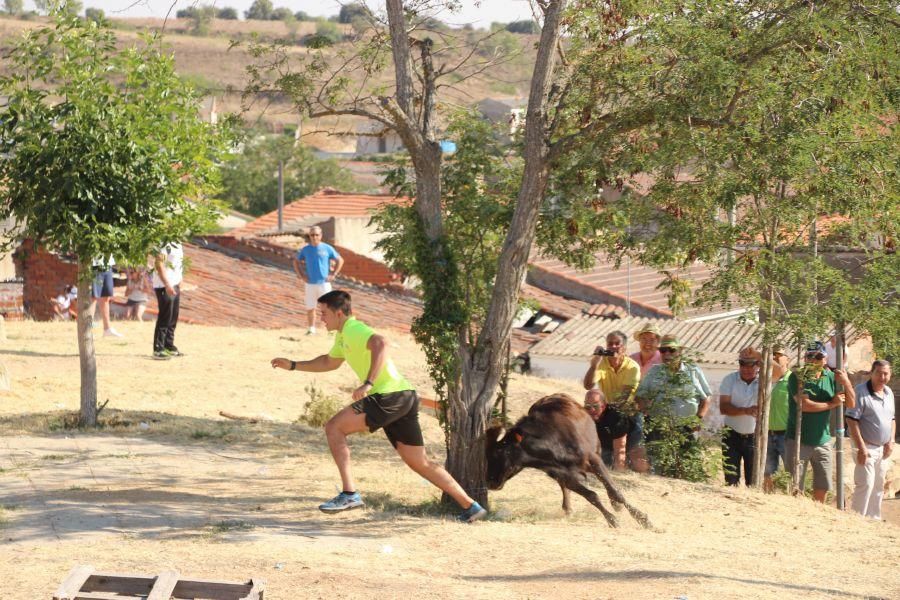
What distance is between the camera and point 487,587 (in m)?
6.79

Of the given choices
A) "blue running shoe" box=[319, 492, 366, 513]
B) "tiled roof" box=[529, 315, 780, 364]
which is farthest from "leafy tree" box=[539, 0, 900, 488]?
"tiled roof" box=[529, 315, 780, 364]

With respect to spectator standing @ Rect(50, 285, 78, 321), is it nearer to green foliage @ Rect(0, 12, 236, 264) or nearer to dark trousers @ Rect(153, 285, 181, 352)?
dark trousers @ Rect(153, 285, 181, 352)

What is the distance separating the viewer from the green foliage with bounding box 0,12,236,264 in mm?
10086

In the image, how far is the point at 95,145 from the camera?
1010 cm

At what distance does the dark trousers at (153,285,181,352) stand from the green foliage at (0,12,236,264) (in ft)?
11.5

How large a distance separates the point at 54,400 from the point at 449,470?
489 cm

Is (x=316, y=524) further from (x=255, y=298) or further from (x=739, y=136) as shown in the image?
(x=255, y=298)

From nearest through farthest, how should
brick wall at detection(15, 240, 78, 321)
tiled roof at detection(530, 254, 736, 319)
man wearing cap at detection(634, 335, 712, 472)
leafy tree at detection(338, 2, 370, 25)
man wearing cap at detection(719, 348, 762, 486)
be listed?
leafy tree at detection(338, 2, 370, 25)
man wearing cap at detection(634, 335, 712, 472)
man wearing cap at detection(719, 348, 762, 486)
brick wall at detection(15, 240, 78, 321)
tiled roof at detection(530, 254, 736, 319)

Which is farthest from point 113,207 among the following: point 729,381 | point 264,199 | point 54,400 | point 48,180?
point 264,199

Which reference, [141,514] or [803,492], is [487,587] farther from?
[803,492]

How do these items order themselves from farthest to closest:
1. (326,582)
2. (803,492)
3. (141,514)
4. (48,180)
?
(803,492)
(48,180)
(141,514)
(326,582)

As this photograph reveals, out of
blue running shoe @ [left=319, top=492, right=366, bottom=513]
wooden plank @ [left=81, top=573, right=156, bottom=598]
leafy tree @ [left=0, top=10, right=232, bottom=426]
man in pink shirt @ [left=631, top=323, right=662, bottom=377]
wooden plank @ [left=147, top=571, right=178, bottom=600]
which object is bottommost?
blue running shoe @ [left=319, top=492, right=366, bottom=513]

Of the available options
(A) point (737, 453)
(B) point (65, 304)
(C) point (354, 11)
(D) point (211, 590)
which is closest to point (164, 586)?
(D) point (211, 590)

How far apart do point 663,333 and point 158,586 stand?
12.7 meters
